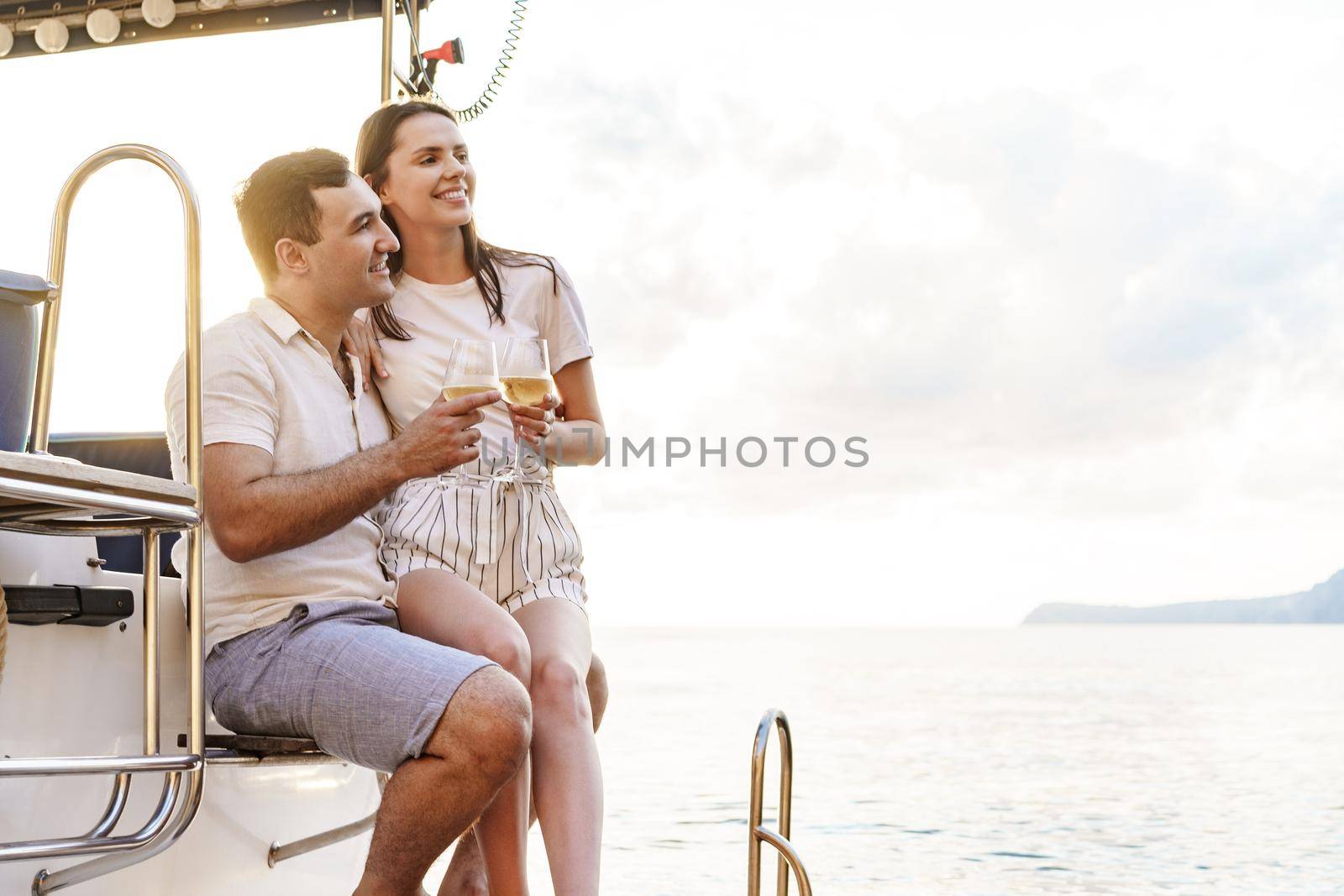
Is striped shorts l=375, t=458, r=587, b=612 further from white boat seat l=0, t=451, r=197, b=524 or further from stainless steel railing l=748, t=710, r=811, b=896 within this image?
white boat seat l=0, t=451, r=197, b=524

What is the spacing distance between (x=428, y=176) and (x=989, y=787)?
1847cm

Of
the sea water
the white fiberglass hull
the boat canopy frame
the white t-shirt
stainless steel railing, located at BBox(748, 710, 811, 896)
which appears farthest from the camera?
the sea water

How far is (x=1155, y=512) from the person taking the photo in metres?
54.9

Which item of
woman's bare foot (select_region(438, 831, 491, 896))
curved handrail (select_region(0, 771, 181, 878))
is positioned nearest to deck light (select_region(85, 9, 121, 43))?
woman's bare foot (select_region(438, 831, 491, 896))

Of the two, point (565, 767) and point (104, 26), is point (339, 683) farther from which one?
point (104, 26)

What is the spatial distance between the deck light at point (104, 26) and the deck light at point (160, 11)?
0.36 feet

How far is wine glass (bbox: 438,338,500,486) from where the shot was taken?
7.94ft

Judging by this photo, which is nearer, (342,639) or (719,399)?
(342,639)

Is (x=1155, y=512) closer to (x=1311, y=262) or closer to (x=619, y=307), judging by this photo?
(x=1311, y=262)

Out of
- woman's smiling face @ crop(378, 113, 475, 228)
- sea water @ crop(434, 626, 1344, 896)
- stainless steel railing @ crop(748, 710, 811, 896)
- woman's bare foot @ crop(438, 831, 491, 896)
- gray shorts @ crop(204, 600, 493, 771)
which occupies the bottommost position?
sea water @ crop(434, 626, 1344, 896)

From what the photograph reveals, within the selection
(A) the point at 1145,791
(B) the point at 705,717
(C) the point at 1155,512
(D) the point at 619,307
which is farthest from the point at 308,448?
(C) the point at 1155,512

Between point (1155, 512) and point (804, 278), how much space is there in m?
19.8

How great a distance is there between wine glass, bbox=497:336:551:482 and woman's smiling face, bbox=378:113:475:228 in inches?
23.1

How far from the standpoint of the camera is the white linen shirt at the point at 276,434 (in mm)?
2396
